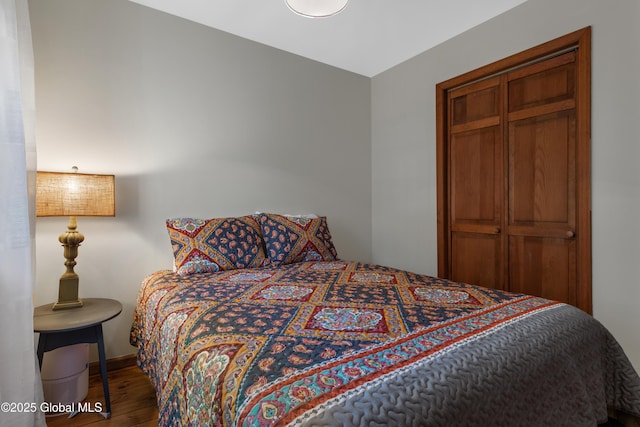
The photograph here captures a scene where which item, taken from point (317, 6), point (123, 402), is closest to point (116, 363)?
point (123, 402)

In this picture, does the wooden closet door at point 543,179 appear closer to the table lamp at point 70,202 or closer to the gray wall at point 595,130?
the gray wall at point 595,130

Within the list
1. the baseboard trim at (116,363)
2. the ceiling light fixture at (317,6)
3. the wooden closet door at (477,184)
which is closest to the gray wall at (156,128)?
the baseboard trim at (116,363)

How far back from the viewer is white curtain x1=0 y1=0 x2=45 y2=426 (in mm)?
1240

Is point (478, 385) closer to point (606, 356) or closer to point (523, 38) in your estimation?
point (606, 356)

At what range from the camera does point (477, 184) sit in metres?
2.68

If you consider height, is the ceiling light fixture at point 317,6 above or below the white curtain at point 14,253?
above

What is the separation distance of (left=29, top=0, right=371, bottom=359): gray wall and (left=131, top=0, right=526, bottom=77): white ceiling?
0.44 feet

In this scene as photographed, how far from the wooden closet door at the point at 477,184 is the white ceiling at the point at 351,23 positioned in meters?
0.53

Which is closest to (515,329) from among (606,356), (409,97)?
(606,356)

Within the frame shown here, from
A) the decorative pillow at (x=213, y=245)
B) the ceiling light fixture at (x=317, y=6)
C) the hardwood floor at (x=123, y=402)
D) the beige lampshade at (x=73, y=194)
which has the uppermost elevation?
the ceiling light fixture at (x=317, y=6)

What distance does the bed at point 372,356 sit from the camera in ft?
2.41

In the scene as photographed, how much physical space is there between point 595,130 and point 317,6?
1.85 metres

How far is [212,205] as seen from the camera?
256cm

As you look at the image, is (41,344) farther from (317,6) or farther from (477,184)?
(477,184)
